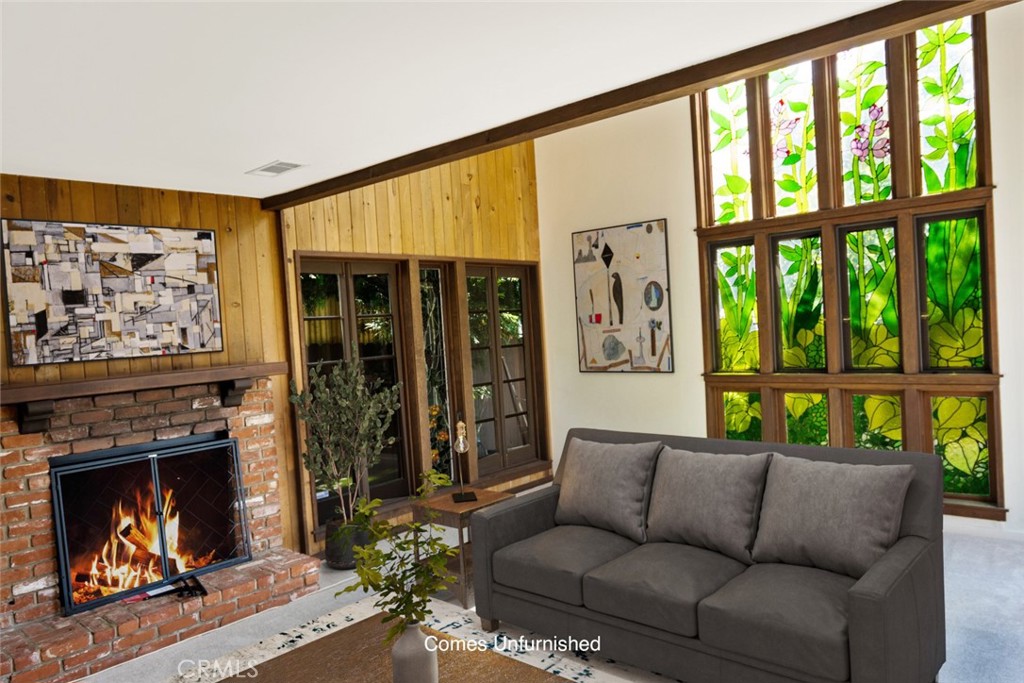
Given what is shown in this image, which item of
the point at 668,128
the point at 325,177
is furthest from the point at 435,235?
the point at 668,128

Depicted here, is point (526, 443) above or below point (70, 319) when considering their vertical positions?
below

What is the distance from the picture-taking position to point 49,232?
368 cm

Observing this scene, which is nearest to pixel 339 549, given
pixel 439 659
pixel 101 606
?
pixel 101 606

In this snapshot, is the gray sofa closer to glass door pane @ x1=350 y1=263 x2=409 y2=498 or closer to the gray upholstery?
the gray upholstery

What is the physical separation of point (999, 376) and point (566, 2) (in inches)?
155

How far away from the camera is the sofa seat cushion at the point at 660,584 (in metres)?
2.76

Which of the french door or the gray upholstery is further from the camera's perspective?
the french door

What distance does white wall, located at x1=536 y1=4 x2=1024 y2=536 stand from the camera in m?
4.41

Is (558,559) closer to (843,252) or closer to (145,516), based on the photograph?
(145,516)

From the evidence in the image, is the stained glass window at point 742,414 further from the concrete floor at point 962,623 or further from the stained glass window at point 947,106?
the stained glass window at point 947,106

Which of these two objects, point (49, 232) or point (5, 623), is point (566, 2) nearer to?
point (49, 232)

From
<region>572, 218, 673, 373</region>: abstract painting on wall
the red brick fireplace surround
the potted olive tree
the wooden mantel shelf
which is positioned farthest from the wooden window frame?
the red brick fireplace surround

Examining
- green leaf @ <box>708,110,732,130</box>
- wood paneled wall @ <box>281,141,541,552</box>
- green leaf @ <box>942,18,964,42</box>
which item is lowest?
wood paneled wall @ <box>281,141,541,552</box>

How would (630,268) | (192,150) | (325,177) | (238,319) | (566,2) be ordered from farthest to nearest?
(630,268) → (238,319) → (325,177) → (192,150) → (566,2)
